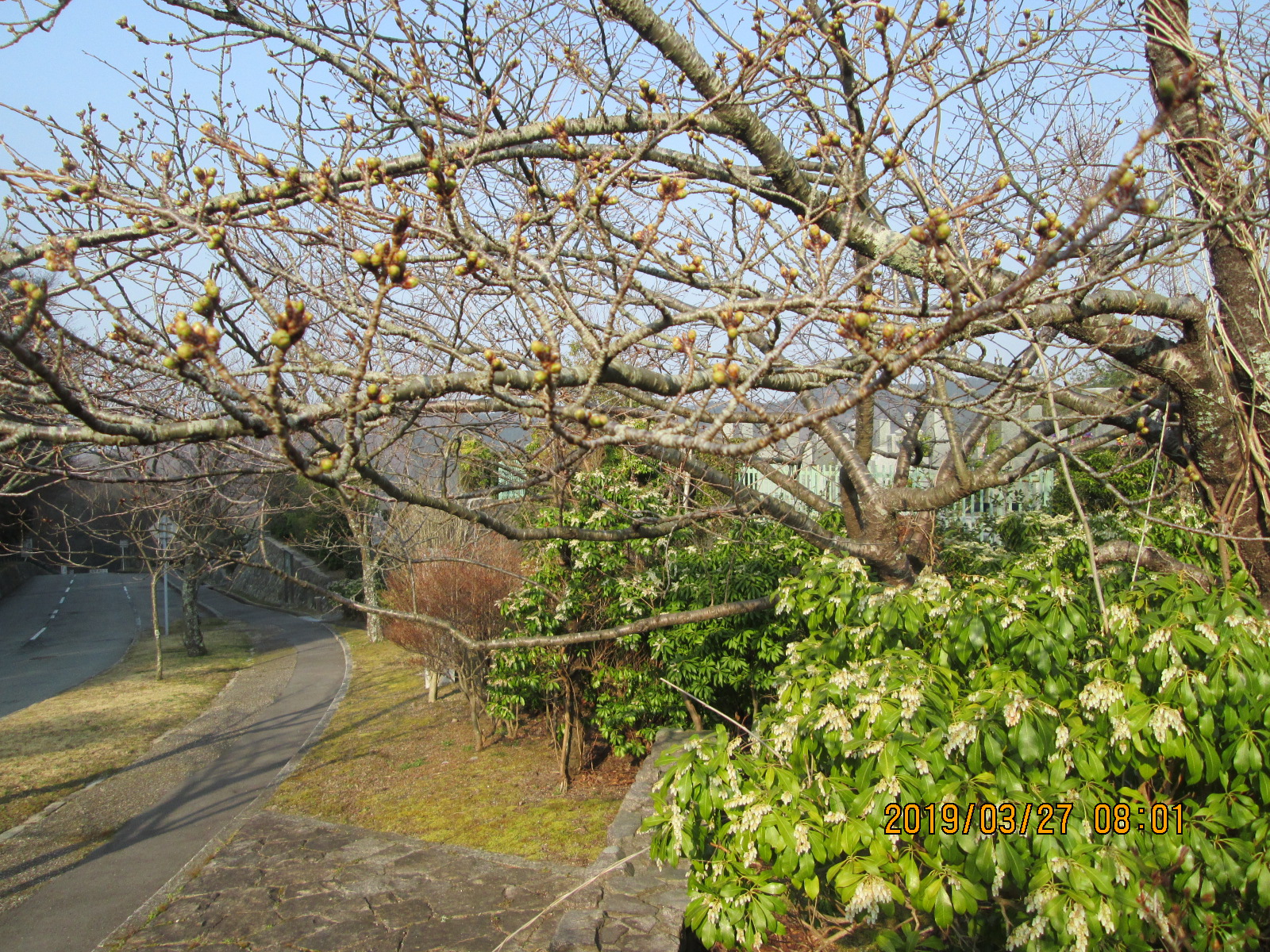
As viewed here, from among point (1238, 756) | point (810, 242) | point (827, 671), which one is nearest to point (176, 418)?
point (810, 242)

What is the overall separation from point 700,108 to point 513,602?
5627 mm

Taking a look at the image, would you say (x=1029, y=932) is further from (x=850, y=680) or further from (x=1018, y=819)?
(x=850, y=680)

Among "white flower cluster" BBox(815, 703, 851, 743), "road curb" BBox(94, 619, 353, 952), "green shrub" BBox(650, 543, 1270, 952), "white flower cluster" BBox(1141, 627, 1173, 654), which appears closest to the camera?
"green shrub" BBox(650, 543, 1270, 952)

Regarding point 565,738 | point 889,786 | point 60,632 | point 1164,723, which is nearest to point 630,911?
point 889,786

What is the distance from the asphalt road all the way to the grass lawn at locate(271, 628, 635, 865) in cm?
630

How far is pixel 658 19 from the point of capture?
3660 millimetres

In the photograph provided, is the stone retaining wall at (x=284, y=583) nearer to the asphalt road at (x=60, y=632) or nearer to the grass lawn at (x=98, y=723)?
the asphalt road at (x=60, y=632)

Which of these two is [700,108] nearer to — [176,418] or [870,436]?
[176,418]

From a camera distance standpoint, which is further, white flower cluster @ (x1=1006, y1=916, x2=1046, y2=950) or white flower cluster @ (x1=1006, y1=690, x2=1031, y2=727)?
white flower cluster @ (x1=1006, y1=690, x2=1031, y2=727)

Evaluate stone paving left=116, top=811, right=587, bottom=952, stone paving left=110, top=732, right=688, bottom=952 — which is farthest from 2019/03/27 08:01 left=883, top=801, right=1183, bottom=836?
stone paving left=116, top=811, right=587, bottom=952

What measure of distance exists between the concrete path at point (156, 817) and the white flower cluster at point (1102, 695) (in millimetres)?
6394

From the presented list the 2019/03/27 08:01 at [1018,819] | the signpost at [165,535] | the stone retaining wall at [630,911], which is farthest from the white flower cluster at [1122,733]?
the signpost at [165,535]

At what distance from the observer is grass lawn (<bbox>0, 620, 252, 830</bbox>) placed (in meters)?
8.62

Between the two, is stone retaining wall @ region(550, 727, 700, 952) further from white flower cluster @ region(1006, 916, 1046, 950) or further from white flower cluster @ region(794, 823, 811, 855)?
white flower cluster @ region(1006, 916, 1046, 950)
